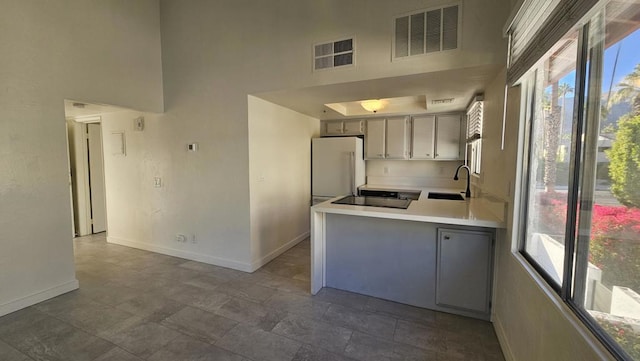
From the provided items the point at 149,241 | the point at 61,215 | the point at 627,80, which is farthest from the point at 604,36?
the point at 149,241

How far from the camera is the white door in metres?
4.97

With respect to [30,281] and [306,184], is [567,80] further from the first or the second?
[30,281]

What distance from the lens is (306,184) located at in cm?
470

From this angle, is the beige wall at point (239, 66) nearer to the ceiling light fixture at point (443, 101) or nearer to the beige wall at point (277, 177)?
the beige wall at point (277, 177)

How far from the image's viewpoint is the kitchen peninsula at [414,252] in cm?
232

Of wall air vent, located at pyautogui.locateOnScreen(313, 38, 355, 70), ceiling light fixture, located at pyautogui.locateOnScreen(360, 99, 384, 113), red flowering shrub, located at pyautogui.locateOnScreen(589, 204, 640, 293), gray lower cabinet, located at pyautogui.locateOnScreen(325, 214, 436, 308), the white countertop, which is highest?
wall air vent, located at pyautogui.locateOnScreen(313, 38, 355, 70)

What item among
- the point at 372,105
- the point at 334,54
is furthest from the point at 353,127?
the point at 334,54

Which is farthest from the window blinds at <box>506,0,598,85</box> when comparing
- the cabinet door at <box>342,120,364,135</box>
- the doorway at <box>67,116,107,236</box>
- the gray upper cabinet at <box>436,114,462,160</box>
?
the doorway at <box>67,116,107,236</box>

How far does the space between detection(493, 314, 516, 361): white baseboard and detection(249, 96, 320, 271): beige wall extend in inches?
101

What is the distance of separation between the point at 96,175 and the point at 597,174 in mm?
6598

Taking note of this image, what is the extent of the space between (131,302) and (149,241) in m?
1.64

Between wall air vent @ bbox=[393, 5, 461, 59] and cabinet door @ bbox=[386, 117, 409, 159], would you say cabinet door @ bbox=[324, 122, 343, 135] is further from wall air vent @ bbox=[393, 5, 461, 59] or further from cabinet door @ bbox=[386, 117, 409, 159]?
wall air vent @ bbox=[393, 5, 461, 59]

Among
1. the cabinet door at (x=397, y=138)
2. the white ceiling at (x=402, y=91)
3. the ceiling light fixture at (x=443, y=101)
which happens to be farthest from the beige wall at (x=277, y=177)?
the ceiling light fixture at (x=443, y=101)

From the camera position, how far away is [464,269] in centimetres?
238
